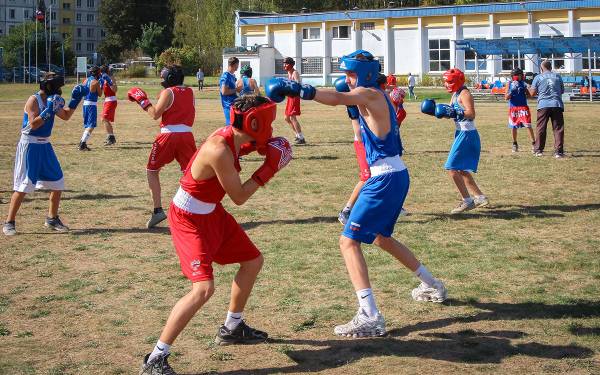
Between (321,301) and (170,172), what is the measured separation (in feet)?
33.2

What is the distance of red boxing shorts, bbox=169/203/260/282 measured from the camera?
6066 millimetres

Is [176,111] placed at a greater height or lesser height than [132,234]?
greater

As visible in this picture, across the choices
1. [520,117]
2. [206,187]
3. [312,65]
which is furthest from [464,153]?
[312,65]

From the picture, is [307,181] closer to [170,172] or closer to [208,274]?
→ [170,172]

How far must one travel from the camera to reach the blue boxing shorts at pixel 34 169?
36.6 ft

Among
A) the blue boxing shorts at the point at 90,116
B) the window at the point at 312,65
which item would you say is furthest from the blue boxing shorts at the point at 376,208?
the window at the point at 312,65

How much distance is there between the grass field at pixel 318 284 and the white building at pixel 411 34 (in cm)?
4375

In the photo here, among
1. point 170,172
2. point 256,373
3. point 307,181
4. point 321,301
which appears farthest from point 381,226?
point 170,172

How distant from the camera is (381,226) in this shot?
714 cm

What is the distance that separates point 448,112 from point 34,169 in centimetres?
592

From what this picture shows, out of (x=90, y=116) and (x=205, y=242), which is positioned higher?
(x=90, y=116)

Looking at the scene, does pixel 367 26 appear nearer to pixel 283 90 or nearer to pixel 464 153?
pixel 464 153

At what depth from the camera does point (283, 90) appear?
6.24 meters

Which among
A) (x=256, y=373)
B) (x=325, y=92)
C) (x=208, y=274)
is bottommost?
(x=256, y=373)
